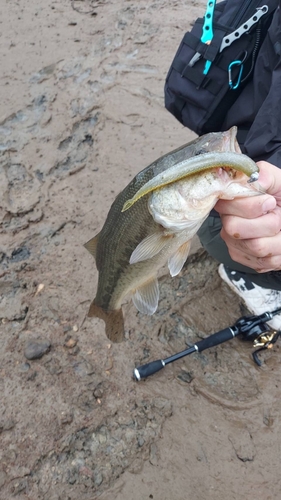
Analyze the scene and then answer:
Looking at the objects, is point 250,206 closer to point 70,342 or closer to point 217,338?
point 217,338

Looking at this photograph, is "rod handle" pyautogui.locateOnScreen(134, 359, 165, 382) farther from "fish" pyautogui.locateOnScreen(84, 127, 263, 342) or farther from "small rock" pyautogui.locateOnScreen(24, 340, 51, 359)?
"small rock" pyautogui.locateOnScreen(24, 340, 51, 359)

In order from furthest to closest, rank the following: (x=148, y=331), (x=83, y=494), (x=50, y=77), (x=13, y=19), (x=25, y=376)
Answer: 1. (x=13, y=19)
2. (x=50, y=77)
3. (x=148, y=331)
4. (x=25, y=376)
5. (x=83, y=494)

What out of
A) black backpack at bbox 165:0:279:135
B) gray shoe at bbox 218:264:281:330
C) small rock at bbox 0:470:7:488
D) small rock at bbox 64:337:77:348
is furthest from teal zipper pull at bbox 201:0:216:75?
small rock at bbox 0:470:7:488

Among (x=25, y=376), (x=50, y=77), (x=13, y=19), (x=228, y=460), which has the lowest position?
(x=228, y=460)

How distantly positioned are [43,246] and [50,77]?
2198 mm

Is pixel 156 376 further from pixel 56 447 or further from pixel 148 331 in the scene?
pixel 56 447

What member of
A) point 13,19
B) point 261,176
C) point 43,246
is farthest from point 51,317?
point 13,19

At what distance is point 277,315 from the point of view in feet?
8.98

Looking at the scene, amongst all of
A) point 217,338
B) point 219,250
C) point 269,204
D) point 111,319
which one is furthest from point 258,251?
point 219,250

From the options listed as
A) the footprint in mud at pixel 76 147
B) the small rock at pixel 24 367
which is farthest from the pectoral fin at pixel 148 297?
the footprint in mud at pixel 76 147

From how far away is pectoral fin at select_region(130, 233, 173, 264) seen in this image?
5.43ft

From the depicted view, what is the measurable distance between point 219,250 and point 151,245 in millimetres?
1278

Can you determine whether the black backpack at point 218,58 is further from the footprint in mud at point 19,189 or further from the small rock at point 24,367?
the small rock at point 24,367

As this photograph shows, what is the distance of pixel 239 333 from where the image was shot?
8.55ft
